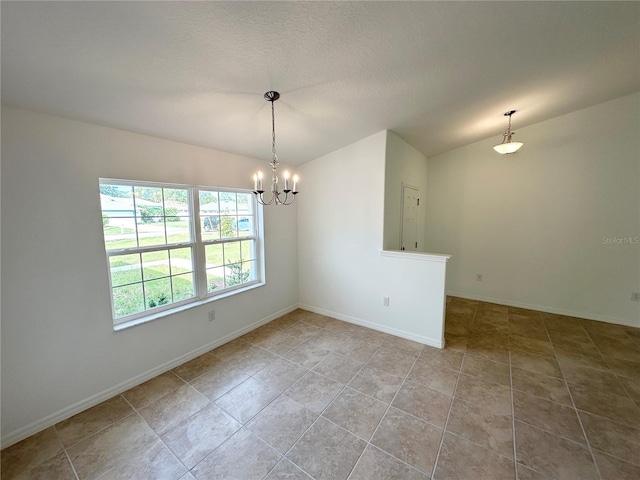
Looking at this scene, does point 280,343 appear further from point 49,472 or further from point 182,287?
point 49,472

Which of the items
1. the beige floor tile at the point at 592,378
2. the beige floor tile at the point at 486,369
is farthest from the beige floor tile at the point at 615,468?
the beige floor tile at the point at 592,378

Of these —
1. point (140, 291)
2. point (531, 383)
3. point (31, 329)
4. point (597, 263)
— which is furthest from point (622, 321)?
point (31, 329)

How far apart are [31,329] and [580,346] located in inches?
211

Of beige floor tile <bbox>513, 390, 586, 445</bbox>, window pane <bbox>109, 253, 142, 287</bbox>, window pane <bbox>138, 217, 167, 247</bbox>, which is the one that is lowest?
beige floor tile <bbox>513, 390, 586, 445</bbox>

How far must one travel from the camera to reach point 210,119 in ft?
7.25

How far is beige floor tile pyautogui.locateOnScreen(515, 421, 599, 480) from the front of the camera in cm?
150

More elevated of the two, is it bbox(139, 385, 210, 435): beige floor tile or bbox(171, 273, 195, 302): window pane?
bbox(171, 273, 195, 302): window pane

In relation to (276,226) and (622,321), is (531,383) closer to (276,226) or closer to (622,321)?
(622,321)

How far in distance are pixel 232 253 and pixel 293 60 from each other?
2331 millimetres

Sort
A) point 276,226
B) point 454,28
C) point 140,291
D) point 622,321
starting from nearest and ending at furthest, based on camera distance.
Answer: point 454,28 < point 140,291 < point 622,321 < point 276,226

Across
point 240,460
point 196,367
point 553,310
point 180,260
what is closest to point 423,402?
point 240,460

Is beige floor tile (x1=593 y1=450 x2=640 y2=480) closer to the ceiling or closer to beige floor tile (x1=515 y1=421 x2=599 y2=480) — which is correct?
beige floor tile (x1=515 y1=421 x2=599 y2=480)

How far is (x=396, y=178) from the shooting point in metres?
3.48

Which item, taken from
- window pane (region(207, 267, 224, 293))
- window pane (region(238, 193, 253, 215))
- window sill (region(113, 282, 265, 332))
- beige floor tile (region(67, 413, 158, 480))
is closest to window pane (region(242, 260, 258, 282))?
window sill (region(113, 282, 265, 332))
